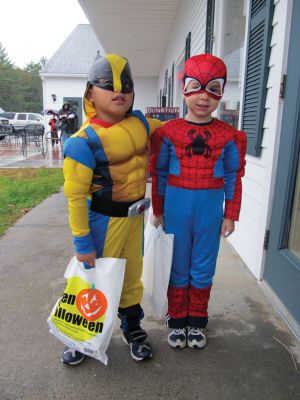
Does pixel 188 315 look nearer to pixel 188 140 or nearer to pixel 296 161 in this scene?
pixel 188 140

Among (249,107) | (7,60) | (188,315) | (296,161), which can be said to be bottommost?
(188,315)

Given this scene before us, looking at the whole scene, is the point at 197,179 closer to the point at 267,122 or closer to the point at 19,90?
the point at 267,122

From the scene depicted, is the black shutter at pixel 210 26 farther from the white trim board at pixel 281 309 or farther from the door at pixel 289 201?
the white trim board at pixel 281 309

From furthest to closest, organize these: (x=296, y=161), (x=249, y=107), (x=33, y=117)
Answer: (x=33, y=117)
(x=249, y=107)
(x=296, y=161)

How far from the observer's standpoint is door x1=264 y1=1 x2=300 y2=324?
237cm

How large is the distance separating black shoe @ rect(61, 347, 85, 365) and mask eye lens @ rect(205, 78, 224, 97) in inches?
63.1

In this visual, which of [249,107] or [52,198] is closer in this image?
[249,107]

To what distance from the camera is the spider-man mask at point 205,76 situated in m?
1.83

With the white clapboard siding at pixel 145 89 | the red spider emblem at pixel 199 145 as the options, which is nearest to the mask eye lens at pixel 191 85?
the red spider emblem at pixel 199 145

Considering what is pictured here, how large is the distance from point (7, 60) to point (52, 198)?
7557 centimetres

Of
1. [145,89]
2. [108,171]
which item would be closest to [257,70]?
[108,171]

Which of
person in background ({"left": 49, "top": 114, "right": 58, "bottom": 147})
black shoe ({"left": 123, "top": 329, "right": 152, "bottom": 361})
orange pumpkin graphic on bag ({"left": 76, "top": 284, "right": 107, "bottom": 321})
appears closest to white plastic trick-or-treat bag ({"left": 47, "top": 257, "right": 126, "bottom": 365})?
orange pumpkin graphic on bag ({"left": 76, "top": 284, "right": 107, "bottom": 321})

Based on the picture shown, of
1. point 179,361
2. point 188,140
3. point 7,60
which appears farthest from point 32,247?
point 7,60

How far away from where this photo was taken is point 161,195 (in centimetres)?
211
